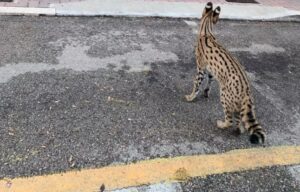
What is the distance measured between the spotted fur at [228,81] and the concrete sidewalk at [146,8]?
259 centimetres

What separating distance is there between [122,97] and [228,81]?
115 centimetres

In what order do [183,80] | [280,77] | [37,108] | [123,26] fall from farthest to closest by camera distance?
[123,26]
[280,77]
[183,80]
[37,108]

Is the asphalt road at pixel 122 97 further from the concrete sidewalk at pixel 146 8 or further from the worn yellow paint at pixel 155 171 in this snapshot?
the concrete sidewalk at pixel 146 8

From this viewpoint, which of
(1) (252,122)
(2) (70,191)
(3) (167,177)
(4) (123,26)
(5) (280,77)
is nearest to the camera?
(2) (70,191)

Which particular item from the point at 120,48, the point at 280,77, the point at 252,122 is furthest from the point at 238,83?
the point at 120,48

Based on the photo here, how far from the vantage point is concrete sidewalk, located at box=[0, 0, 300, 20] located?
6.59m

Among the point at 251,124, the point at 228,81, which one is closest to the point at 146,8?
the point at 228,81

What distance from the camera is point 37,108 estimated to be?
4.20 meters

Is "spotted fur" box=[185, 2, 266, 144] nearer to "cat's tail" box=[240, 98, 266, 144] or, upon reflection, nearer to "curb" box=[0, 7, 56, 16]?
"cat's tail" box=[240, 98, 266, 144]

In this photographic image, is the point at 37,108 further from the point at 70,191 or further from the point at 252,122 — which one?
the point at 252,122

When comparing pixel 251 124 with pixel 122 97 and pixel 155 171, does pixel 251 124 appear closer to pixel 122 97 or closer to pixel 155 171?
pixel 155 171

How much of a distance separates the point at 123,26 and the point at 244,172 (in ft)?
11.4

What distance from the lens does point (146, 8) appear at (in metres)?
7.18

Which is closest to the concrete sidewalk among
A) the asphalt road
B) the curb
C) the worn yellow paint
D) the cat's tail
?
the curb
